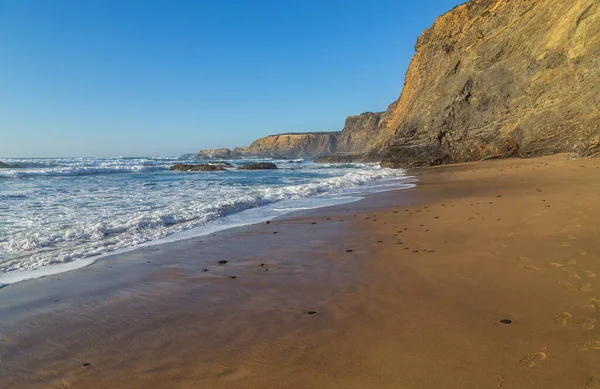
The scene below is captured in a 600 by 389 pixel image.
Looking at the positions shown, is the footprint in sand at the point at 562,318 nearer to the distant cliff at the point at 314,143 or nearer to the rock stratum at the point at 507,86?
the rock stratum at the point at 507,86

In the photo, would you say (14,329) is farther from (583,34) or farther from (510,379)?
(583,34)

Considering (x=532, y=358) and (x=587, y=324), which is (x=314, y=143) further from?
(x=532, y=358)

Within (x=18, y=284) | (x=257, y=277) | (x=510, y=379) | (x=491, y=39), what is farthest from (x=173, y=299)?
(x=491, y=39)

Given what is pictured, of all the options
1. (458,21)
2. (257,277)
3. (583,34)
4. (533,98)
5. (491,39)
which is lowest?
(257,277)

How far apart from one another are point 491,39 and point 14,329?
103 ft

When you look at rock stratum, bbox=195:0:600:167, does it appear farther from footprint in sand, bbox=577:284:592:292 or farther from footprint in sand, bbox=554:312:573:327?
footprint in sand, bbox=554:312:573:327

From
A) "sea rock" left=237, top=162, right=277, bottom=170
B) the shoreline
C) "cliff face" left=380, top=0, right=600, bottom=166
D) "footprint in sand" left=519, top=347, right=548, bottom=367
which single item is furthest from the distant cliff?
"footprint in sand" left=519, top=347, right=548, bottom=367

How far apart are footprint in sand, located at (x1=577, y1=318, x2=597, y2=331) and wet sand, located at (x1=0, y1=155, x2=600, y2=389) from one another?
11 millimetres

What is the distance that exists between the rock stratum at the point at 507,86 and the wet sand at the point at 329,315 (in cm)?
1496

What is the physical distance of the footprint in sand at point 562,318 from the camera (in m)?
2.58

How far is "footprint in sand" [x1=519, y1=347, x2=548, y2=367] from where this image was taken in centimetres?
214

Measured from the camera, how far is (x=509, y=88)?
23562mm

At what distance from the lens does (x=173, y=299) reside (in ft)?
11.9

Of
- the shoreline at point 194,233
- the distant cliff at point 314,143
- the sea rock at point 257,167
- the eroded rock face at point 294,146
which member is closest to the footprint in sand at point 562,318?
the shoreline at point 194,233
